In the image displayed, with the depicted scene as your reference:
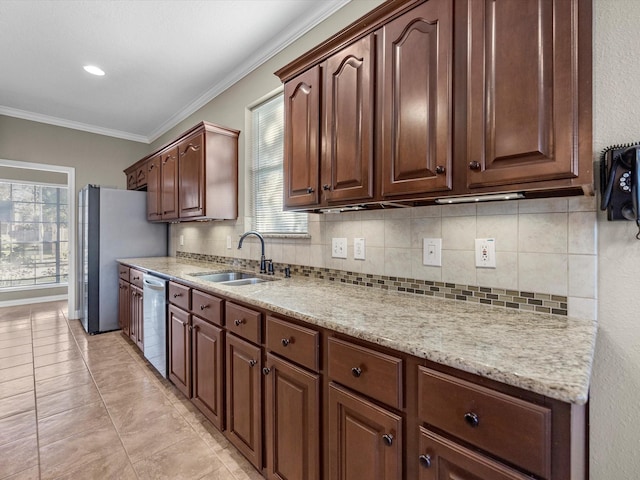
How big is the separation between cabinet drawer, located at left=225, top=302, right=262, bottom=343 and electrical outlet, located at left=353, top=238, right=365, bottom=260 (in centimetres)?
70

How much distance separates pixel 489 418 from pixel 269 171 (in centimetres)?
234

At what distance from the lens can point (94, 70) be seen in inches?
117

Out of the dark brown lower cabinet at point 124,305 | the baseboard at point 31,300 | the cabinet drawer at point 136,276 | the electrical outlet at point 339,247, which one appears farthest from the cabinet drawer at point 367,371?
the baseboard at point 31,300

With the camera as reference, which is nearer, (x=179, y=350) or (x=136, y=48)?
Answer: (x=179, y=350)

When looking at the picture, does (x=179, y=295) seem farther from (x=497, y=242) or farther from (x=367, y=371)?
(x=497, y=242)

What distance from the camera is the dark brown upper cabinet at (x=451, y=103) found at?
3.07 feet

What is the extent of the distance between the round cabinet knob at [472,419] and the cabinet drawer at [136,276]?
3046mm

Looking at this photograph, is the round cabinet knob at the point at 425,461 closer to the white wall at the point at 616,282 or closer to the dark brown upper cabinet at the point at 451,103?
the white wall at the point at 616,282

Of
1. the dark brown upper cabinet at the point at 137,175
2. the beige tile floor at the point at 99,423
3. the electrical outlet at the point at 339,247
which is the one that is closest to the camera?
the beige tile floor at the point at 99,423

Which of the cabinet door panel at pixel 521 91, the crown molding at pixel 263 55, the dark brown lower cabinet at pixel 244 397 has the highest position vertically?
the crown molding at pixel 263 55

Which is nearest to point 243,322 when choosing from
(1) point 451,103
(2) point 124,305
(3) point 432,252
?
(3) point 432,252

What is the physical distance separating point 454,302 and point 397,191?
579 millimetres

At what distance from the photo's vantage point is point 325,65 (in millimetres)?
1666

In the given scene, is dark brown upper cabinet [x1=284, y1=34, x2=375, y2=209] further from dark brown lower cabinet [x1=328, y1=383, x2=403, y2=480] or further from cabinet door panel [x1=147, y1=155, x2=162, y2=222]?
cabinet door panel [x1=147, y1=155, x2=162, y2=222]
